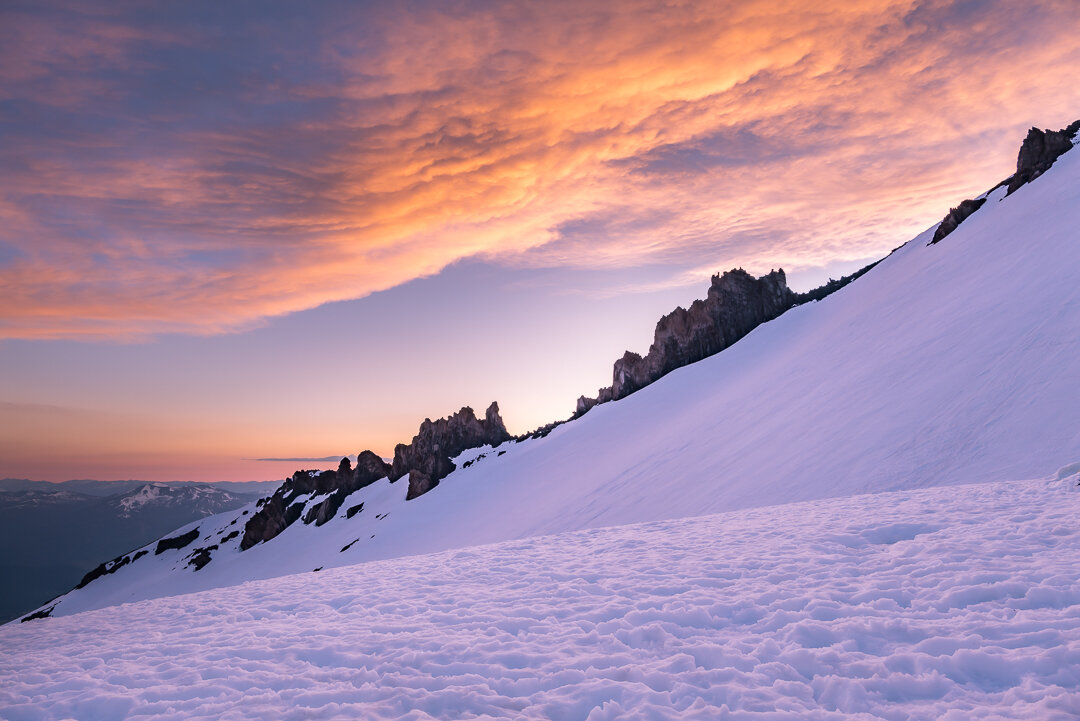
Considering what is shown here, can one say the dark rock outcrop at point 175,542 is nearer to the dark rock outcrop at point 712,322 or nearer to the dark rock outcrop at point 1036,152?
the dark rock outcrop at point 712,322

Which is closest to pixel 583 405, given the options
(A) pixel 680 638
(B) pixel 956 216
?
(B) pixel 956 216

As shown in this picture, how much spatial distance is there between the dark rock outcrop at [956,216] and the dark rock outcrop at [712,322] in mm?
20301

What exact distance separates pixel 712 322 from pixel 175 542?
324ft

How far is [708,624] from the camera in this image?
827 cm

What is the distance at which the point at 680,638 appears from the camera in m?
7.84

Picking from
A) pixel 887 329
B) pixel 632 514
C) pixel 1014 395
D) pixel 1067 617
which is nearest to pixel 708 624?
pixel 1067 617

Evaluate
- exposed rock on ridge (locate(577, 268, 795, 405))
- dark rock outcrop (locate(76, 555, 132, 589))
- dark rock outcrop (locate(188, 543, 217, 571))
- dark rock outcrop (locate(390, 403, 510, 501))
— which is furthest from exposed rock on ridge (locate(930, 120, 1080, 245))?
dark rock outcrop (locate(76, 555, 132, 589))

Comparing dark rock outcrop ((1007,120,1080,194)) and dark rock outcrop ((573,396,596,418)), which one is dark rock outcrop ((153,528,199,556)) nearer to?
dark rock outcrop ((573,396,596,418))

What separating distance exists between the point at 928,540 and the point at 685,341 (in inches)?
2074

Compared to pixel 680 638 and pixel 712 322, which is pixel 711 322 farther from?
pixel 680 638

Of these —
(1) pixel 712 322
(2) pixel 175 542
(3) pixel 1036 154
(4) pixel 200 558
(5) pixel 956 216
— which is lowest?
(4) pixel 200 558

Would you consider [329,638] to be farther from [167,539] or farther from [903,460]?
[167,539]

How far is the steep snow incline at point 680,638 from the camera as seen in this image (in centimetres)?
608

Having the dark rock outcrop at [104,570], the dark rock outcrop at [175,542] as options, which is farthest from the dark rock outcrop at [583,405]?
the dark rock outcrop at [104,570]
